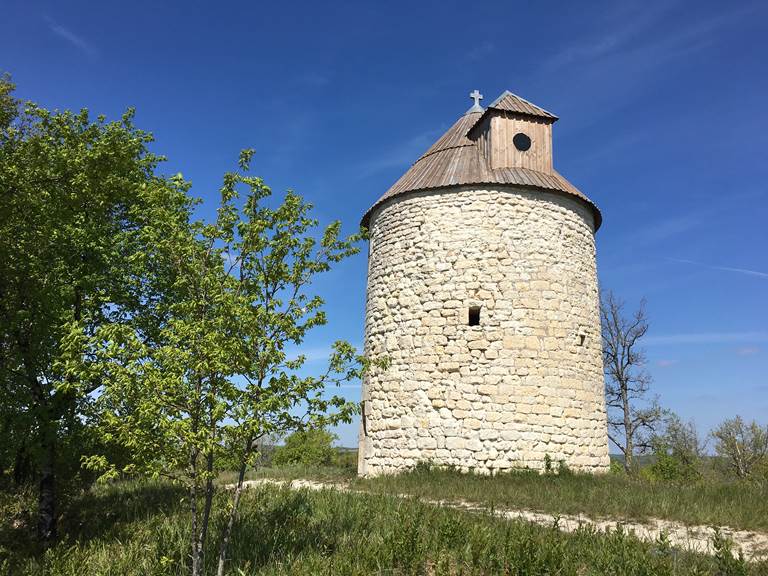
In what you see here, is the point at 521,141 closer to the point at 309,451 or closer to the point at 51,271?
the point at 51,271

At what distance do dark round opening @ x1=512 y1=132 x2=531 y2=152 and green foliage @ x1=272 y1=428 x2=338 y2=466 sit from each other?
14475 mm

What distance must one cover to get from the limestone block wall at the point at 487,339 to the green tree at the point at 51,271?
20.8ft

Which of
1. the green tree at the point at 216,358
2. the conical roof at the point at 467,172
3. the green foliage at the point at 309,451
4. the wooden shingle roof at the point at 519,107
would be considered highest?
the wooden shingle roof at the point at 519,107

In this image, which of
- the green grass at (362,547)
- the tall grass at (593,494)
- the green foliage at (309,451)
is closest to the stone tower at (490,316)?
the tall grass at (593,494)

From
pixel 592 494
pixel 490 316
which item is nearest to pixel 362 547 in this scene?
pixel 592 494

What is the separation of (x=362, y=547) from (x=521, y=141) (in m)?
11.4

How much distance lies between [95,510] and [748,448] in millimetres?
29678

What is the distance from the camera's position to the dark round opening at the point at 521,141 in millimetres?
14375

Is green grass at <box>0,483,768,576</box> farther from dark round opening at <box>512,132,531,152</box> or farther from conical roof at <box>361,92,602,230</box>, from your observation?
dark round opening at <box>512,132,531,152</box>

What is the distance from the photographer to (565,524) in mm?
8031

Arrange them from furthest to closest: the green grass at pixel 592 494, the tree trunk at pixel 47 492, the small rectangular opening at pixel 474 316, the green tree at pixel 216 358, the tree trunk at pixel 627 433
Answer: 1. the tree trunk at pixel 627 433
2. the small rectangular opening at pixel 474 316
3. the tree trunk at pixel 47 492
4. the green grass at pixel 592 494
5. the green tree at pixel 216 358

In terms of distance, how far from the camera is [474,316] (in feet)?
43.0

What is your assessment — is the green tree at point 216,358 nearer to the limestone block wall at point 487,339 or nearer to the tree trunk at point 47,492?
the tree trunk at point 47,492

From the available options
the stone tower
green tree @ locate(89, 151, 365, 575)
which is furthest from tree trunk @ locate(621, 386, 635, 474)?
green tree @ locate(89, 151, 365, 575)
